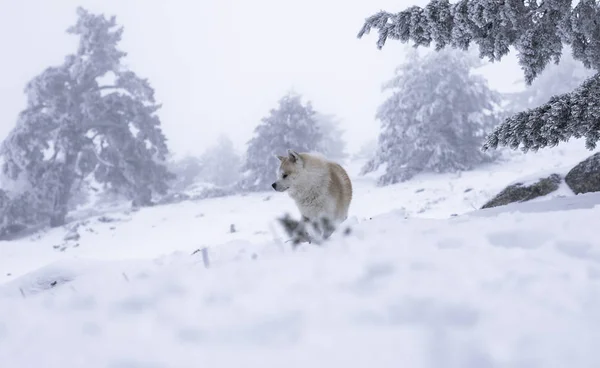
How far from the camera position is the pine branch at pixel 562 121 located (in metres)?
5.25

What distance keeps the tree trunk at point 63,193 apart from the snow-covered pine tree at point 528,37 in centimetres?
2328

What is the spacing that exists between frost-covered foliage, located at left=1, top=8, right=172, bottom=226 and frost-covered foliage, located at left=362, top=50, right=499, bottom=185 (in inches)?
524

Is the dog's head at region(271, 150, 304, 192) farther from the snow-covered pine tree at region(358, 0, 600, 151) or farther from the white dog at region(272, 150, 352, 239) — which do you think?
the snow-covered pine tree at region(358, 0, 600, 151)

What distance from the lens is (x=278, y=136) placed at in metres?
28.6

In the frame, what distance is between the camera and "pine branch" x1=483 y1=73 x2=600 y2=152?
5254 millimetres

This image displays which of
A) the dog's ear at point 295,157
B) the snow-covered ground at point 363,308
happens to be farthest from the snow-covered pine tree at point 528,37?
the snow-covered ground at point 363,308

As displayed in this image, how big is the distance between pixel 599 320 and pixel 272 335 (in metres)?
1.22

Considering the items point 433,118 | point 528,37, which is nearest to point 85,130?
point 433,118

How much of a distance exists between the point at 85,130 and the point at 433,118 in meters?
19.5

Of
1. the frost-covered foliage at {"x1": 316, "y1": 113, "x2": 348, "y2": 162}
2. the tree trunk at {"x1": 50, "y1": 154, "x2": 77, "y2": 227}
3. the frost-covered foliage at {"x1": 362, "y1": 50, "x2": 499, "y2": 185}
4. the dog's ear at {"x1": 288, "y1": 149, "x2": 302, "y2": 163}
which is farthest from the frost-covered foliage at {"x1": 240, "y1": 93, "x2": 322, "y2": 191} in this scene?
the dog's ear at {"x1": 288, "y1": 149, "x2": 302, "y2": 163}

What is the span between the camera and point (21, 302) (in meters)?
2.58

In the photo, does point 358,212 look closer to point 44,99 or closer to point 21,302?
point 21,302

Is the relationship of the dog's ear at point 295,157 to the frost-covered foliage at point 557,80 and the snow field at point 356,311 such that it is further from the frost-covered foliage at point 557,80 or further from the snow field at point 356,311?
the frost-covered foliage at point 557,80

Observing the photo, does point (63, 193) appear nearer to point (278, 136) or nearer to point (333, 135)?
point (278, 136)
